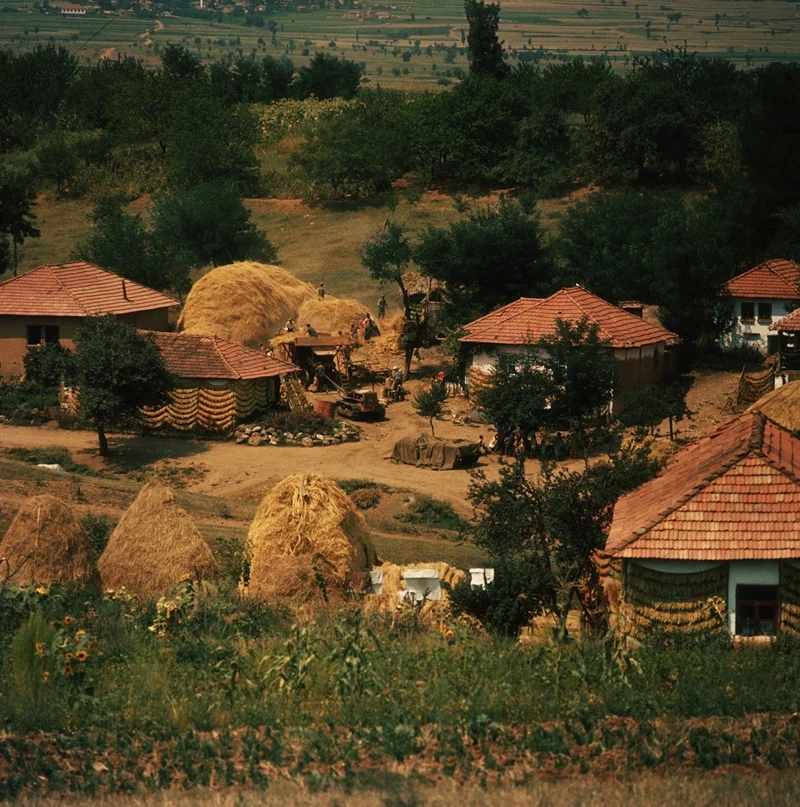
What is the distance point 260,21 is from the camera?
181 metres

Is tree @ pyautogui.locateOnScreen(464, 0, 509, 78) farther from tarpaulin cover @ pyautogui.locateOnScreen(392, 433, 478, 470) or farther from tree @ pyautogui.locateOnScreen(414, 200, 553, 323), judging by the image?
tarpaulin cover @ pyautogui.locateOnScreen(392, 433, 478, 470)

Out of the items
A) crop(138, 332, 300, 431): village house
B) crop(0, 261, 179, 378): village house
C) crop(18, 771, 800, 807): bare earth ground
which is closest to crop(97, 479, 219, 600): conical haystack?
crop(18, 771, 800, 807): bare earth ground

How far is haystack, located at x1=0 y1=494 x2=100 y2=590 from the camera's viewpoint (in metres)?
21.9

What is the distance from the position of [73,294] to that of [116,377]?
7.37 metres

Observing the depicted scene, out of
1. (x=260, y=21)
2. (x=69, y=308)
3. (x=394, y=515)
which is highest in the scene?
(x=260, y=21)

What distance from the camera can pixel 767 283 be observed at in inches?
1795

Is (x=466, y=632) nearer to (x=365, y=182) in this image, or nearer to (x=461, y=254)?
(x=461, y=254)

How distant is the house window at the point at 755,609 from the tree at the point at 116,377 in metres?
21.1

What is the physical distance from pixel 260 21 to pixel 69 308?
470 ft

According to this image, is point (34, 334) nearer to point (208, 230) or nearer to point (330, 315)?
point (330, 315)

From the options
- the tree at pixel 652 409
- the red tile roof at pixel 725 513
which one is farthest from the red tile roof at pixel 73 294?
the red tile roof at pixel 725 513

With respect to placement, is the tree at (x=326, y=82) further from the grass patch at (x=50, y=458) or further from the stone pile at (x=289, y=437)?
the grass patch at (x=50, y=458)

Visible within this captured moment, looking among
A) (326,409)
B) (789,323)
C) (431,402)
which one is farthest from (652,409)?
(326,409)

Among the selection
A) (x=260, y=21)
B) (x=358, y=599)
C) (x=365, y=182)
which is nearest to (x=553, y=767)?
(x=358, y=599)
